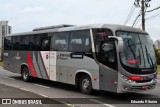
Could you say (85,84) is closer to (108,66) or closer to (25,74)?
(108,66)

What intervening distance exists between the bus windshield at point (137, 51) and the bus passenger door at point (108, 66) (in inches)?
16.9

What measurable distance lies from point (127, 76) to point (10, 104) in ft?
14.7

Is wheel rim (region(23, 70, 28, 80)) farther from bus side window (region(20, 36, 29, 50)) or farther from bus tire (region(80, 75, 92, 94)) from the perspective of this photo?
bus tire (region(80, 75, 92, 94))

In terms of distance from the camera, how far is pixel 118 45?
1177cm

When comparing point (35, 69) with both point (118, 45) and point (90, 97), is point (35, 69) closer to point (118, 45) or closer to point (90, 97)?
point (90, 97)

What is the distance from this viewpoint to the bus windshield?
12.2 meters

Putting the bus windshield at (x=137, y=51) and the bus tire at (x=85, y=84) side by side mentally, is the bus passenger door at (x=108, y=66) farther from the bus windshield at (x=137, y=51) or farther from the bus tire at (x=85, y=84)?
the bus tire at (x=85, y=84)

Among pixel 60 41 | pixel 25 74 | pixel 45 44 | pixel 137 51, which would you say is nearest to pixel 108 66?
pixel 137 51

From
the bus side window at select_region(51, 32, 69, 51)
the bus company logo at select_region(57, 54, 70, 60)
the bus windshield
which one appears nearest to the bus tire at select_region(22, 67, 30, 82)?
the bus side window at select_region(51, 32, 69, 51)

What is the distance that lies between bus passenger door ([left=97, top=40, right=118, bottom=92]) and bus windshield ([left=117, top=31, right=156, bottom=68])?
0.43m

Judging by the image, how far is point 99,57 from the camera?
1297 centimetres

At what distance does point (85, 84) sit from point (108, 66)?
183 cm

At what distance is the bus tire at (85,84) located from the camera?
13656 millimetres

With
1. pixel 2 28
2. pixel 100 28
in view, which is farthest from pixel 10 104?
pixel 2 28
